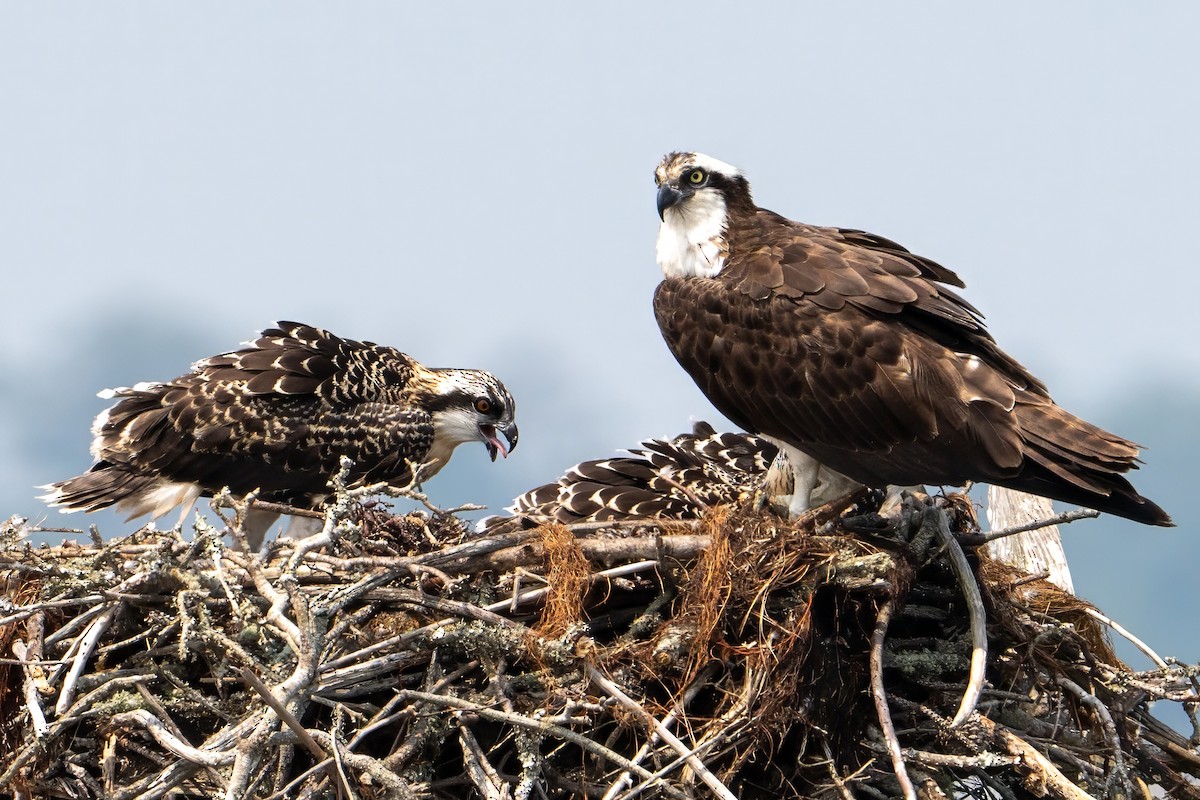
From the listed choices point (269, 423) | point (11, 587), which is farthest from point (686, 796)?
point (269, 423)

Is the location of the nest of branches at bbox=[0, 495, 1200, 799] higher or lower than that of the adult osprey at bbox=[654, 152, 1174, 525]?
A: lower

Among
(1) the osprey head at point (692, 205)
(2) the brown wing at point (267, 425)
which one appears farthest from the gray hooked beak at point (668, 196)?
(2) the brown wing at point (267, 425)

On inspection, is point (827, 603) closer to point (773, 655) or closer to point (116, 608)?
point (773, 655)

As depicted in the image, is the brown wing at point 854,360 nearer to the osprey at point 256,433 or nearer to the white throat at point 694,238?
the white throat at point 694,238

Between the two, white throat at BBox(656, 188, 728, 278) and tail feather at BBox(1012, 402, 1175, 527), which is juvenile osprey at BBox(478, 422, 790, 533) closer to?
white throat at BBox(656, 188, 728, 278)

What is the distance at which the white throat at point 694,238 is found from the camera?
6.59 metres

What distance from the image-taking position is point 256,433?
771 centimetres

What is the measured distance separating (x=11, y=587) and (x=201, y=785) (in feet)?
4.62

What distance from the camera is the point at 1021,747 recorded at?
5.17 meters

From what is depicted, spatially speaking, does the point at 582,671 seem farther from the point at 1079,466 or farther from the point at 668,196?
the point at 668,196

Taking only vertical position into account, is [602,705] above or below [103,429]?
below

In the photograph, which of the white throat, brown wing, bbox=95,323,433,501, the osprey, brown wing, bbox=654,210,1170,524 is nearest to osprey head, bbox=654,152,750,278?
the white throat

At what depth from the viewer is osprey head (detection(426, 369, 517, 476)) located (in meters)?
8.41

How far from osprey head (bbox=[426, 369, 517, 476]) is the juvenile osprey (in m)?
1.51
